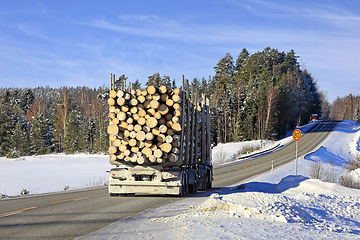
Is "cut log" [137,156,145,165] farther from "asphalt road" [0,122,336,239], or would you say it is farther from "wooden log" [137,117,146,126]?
"asphalt road" [0,122,336,239]

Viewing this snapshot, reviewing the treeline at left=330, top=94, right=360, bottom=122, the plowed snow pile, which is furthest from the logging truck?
the treeline at left=330, top=94, right=360, bottom=122

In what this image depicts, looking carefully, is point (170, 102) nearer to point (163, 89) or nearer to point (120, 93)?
point (163, 89)

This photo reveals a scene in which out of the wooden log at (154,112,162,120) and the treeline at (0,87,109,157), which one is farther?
the treeline at (0,87,109,157)

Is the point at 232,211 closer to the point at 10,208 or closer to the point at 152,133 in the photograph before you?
the point at 152,133

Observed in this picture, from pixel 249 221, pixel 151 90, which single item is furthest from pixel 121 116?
pixel 249 221

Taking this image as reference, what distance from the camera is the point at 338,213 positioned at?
921 cm

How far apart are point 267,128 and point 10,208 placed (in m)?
61.0

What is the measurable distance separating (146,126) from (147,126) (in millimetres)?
40

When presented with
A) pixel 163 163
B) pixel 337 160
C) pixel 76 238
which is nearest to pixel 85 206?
pixel 163 163

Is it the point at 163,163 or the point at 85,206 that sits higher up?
the point at 163,163

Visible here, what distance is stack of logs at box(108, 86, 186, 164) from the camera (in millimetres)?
11477

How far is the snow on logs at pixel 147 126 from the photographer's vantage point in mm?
11477

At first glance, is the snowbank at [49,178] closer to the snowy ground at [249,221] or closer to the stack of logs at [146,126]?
the stack of logs at [146,126]

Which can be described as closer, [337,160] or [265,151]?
[337,160]
